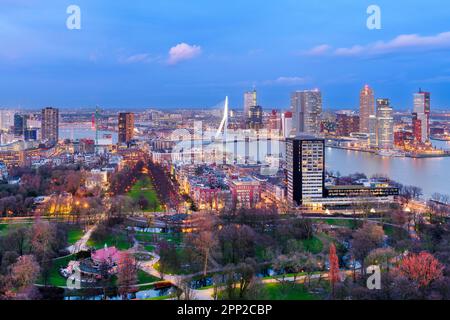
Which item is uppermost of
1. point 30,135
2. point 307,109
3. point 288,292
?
point 307,109

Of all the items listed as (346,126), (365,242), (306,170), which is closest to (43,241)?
(365,242)

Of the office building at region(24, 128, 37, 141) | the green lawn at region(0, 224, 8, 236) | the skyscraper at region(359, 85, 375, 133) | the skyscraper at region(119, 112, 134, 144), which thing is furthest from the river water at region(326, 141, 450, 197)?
the office building at region(24, 128, 37, 141)

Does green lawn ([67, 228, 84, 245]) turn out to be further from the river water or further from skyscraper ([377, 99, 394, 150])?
skyscraper ([377, 99, 394, 150])

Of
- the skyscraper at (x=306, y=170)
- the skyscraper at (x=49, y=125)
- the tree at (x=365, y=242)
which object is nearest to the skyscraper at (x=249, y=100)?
the skyscraper at (x=49, y=125)

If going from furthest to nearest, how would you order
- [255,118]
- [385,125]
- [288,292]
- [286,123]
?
[255,118] → [385,125] → [286,123] → [288,292]

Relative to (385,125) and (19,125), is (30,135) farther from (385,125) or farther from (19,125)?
(385,125)
